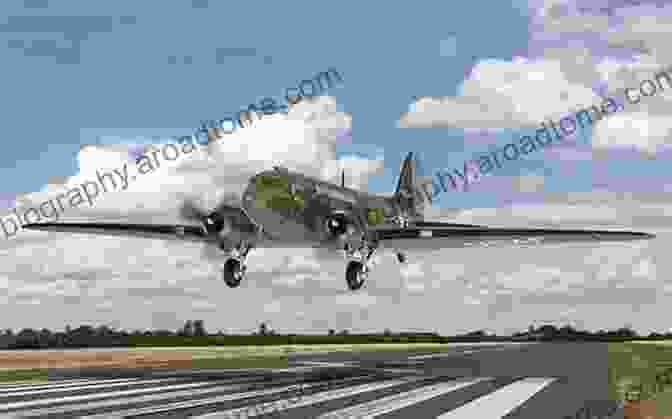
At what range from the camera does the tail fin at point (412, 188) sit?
2653 inches

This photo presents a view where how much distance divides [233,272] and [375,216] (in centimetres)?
959

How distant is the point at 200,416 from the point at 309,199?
23.5 meters

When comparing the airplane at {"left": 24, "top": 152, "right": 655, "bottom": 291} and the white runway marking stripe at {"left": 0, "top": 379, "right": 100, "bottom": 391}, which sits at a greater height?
the airplane at {"left": 24, "top": 152, "right": 655, "bottom": 291}

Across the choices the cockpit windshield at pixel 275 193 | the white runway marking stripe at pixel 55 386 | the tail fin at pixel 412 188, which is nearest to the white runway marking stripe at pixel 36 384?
the white runway marking stripe at pixel 55 386

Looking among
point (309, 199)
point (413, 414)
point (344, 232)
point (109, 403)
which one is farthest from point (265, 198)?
point (413, 414)

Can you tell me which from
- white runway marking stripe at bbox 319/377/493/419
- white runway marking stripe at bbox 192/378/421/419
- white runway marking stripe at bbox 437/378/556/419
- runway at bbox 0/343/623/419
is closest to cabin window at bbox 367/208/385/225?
runway at bbox 0/343/623/419

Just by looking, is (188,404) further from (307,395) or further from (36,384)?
(36,384)

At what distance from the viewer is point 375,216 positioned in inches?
1822

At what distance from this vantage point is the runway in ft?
55.8

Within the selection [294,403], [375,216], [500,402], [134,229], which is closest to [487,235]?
[375,216]

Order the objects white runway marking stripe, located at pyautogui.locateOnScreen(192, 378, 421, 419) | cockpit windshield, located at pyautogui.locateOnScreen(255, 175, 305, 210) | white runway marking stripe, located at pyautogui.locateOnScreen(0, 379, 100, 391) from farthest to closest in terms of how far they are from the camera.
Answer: cockpit windshield, located at pyautogui.locateOnScreen(255, 175, 305, 210)
white runway marking stripe, located at pyautogui.locateOnScreen(0, 379, 100, 391)
white runway marking stripe, located at pyautogui.locateOnScreen(192, 378, 421, 419)

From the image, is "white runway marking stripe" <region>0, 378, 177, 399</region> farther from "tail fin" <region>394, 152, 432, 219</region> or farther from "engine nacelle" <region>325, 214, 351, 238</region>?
"tail fin" <region>394, 152, 432, 219</region>

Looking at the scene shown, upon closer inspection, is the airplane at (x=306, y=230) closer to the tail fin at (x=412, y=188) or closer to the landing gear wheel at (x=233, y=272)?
the landing gear wheel at (x=233, y=272)

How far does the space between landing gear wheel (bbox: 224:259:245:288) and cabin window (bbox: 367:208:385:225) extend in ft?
25.3
